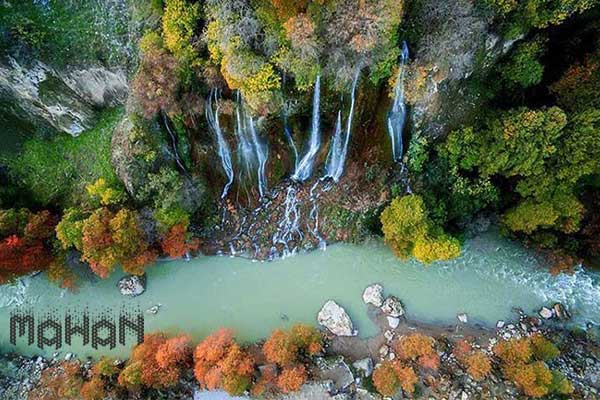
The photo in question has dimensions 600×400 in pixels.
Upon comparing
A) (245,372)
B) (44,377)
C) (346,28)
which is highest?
(346,28)

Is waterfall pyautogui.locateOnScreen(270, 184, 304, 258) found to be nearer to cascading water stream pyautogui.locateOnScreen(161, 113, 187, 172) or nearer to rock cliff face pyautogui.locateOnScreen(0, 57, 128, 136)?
cascading water stream pyautogui.locateOnScreen(161, 113, 187, 172)

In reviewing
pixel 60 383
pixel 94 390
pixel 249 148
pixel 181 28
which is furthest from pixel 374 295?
pixel 60 383

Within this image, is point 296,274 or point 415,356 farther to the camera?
point 296,274

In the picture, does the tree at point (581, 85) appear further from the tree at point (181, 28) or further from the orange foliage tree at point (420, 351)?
the tree at point (181, 28)

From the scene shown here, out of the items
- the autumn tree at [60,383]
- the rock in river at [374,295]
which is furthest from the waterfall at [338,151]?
the autumn tree at [60,383]

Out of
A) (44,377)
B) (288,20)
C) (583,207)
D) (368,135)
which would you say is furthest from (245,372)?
(583,207)

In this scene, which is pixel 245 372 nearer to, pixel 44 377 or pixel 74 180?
pixel 44 377

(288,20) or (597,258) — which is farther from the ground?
(288,20)
